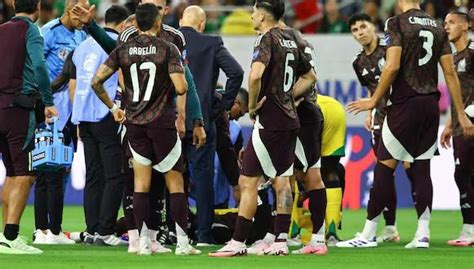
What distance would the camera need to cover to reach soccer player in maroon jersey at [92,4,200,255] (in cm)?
1262

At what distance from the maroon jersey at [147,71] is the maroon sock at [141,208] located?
68cm

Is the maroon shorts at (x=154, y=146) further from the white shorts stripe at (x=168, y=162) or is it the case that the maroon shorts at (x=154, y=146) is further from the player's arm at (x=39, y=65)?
the player's arm at (x=39, y=65)

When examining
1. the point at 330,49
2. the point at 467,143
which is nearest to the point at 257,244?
the point at 467,143

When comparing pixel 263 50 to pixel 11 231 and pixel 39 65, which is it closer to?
pixel 39 65

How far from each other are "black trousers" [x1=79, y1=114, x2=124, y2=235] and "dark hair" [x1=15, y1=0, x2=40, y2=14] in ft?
6.25

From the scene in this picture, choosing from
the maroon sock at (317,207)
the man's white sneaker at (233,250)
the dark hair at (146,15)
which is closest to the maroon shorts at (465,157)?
the maroon sock at (317,207)

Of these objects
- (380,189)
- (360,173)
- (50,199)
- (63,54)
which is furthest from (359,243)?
(360,173)

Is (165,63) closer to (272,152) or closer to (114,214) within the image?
(272,152)

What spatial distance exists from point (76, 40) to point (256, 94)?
12.3 ft

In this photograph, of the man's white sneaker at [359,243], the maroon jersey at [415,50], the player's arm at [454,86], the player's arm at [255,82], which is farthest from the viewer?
the man's white sneaker at [359,243]

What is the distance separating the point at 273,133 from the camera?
12641mm

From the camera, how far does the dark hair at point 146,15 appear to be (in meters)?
12.6

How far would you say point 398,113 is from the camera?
13633 mm

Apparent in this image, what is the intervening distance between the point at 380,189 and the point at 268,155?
62.8 inches
